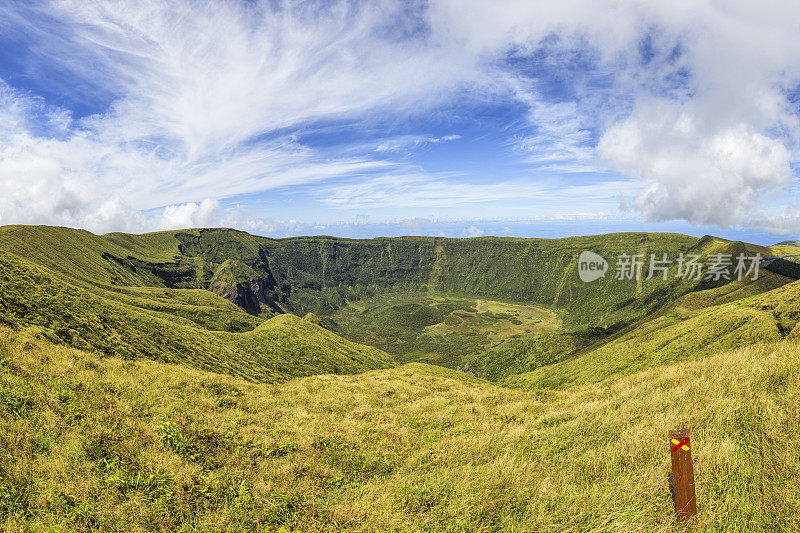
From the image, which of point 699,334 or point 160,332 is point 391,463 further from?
point 699,334

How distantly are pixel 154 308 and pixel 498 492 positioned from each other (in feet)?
276

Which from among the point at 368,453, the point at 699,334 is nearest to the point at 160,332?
the point at 368,453

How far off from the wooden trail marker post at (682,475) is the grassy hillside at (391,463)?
0.23 m

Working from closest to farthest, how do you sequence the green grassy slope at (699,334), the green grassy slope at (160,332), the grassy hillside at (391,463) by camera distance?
1. the grassy hillside at (391,463)
2. the green grassy slope at (160,332)
3. the green grassy slope at (699,334)

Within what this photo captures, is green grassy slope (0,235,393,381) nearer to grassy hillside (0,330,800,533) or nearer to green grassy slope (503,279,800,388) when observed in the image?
grassy hillside (0,330,800,533)

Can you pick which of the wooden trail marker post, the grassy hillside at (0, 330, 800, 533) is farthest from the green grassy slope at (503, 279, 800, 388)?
the wooden trail marker post

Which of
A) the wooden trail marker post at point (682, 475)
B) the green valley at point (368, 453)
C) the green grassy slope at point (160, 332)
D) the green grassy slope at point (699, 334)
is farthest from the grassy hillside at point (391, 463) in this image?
the green grassy slope at point (699, 334)

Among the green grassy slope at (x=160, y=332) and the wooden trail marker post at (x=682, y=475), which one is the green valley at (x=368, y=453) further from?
the green grassy slope at (x=160, y=332)

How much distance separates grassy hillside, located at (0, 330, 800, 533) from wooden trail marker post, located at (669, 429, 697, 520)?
0.23 metres

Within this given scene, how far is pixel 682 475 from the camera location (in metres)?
4.59

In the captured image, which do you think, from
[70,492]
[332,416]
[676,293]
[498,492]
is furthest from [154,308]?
[676,293]

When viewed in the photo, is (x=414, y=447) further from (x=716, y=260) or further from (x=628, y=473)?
(x=716, y=260)

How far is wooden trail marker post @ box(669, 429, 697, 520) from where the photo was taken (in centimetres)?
448

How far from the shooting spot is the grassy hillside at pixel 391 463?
5203 millimetres
